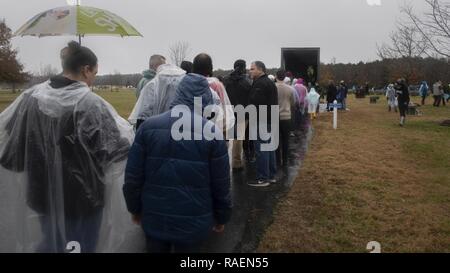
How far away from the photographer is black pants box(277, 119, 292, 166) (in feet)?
22.7

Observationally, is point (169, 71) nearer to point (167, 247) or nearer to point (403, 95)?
point (167, 247)

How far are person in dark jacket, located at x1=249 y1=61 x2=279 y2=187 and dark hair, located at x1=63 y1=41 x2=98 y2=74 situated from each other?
11.4 ft

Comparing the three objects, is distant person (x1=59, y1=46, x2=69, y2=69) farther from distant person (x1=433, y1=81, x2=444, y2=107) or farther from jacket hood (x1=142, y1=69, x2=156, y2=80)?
distant person (x1=433, y1=81, x2=444, y2=107)

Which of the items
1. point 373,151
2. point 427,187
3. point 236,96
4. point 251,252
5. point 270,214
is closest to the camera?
point 251,252

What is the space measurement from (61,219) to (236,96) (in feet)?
15.5

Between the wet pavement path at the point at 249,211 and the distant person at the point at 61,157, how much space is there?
118cm

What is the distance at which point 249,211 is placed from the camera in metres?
5.19

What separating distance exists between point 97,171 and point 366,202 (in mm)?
4219

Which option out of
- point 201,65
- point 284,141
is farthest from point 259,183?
point 201,65

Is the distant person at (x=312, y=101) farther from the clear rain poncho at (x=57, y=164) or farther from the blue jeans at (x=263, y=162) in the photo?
the clear rain poncho at (x=57, y=164)

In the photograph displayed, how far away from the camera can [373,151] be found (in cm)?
1007
